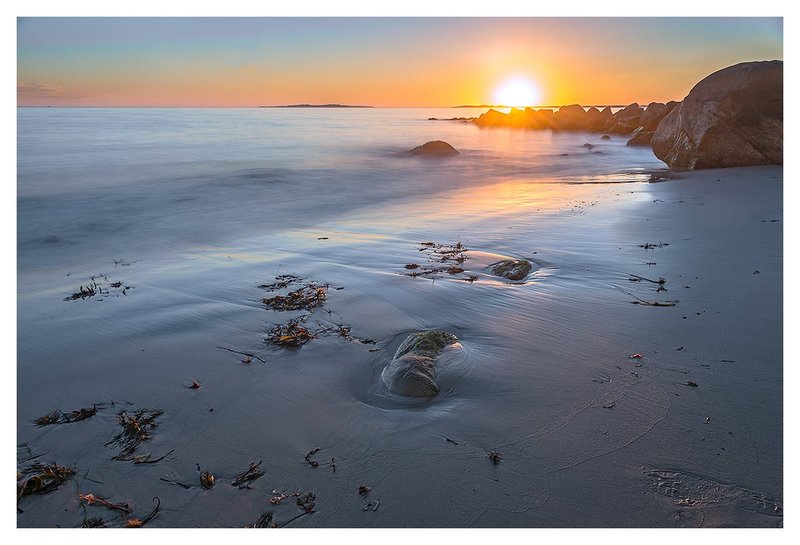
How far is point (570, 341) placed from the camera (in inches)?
140

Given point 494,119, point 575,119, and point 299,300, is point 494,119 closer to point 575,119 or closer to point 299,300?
point 575,119

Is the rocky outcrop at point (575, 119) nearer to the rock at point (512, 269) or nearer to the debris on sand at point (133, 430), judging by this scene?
the rock at point (512, 269)

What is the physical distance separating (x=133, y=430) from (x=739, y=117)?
13.8 m

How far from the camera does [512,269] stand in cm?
514

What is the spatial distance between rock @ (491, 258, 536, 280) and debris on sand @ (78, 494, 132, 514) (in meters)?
3.90

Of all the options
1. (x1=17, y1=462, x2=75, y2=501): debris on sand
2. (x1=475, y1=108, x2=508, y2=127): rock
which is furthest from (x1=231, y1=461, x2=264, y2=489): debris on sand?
(x1=475, y1=108, x2=508, y2=127): rock

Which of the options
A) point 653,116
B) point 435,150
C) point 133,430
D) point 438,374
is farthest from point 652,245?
point 653,116

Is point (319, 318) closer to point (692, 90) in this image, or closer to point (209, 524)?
point (209, 524)

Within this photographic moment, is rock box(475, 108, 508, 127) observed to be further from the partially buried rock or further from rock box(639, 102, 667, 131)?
the partially buried rock


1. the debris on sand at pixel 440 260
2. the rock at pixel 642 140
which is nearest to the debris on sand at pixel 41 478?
Result: the debris on sand at pixel 440 260

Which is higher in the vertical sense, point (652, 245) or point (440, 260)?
point (652, 245)

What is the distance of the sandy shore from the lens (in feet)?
7.09

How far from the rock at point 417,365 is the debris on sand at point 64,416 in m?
1.81

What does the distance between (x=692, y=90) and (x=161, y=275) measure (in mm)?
13195
